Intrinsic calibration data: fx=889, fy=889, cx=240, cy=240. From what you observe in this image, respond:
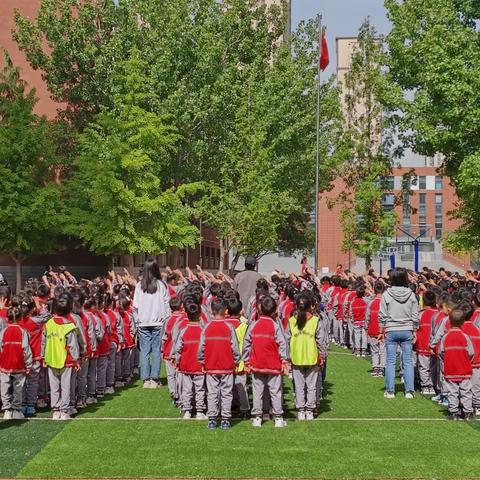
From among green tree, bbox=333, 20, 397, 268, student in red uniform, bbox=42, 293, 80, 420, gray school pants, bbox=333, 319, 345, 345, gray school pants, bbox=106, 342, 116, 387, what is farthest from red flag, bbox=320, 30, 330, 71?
student in red uniform, bbox=42, 293, 80, 420

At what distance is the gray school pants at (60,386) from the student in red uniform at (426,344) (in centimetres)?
529

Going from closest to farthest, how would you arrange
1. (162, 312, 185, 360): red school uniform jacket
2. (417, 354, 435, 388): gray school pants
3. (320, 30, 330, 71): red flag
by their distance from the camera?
(162, 312, 185, 360): red school uniform jacket → (417, 354, 435, 388): gray school pants → (320, 30, 330, 71): red flag

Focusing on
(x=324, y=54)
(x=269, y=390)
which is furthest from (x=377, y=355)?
(x=324, y=54)

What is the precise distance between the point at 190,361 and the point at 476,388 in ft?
12.3

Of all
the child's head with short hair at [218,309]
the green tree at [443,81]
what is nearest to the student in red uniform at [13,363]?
the child's head with short hair at [218,309]

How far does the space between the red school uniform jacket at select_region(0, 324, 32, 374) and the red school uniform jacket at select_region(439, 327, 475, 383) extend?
17.1 ft

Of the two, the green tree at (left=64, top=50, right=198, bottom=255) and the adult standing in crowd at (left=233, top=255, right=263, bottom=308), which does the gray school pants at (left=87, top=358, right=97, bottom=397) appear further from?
the green tree at (left=64, top=50, right=198, bottom=255)

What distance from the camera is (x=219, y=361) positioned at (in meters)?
10.6

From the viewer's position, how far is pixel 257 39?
1807 inches

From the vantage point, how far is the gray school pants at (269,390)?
1073cm

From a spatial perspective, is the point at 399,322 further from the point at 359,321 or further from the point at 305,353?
the point at 359,321

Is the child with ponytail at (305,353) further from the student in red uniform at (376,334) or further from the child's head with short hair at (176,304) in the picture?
the student in red uniform at (376,334)

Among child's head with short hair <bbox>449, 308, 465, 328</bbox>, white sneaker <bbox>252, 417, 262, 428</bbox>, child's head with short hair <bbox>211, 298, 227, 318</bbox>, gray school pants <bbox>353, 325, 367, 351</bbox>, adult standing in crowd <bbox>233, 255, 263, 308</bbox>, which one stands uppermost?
adult standing in crowd <bbox>233, 255, 263, 308</bbox>

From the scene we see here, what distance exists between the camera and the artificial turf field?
27.9 ft
